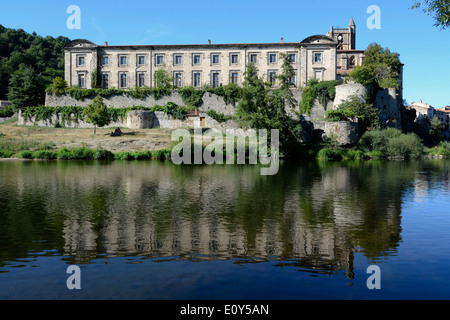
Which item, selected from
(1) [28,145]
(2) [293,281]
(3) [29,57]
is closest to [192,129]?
(1) [28,145]

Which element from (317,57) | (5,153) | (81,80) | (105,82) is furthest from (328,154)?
(81,80)

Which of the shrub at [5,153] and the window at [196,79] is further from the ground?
the window at [196,79]

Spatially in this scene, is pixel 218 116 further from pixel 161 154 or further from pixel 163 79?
pixel 161 154

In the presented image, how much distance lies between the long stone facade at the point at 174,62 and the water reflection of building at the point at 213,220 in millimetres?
36567

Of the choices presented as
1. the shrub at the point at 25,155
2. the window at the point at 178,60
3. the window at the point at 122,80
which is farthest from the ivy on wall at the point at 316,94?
the shrub at the point at 25,155

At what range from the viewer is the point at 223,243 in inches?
386

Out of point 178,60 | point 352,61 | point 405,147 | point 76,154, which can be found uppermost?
point 352,61

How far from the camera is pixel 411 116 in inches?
2409

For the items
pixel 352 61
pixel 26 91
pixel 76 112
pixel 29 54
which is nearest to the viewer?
pixel 76 112

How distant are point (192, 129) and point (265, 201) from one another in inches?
1291

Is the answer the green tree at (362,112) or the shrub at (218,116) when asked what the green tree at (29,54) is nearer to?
the shrub at (218,116)

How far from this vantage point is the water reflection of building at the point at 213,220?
9.18 metres

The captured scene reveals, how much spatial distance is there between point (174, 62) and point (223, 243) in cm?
4969
